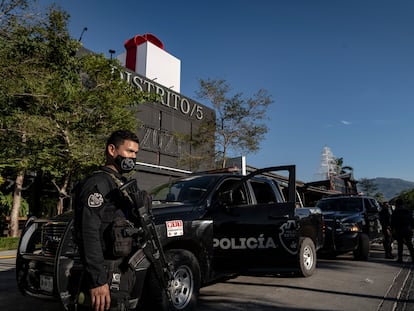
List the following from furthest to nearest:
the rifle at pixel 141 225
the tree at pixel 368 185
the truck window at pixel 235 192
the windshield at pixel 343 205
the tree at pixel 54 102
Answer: the tree at pixel 368 185, the tree at pixel 54 102, the windshield at pixel 343 205, the truck window at pixel 235 192, the rifle at pixel 141 225

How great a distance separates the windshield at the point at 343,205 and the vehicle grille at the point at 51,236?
8.34m

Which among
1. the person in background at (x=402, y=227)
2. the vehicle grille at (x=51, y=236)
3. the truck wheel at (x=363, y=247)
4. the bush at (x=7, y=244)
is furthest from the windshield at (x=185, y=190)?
the bush at (x=7, y=244)

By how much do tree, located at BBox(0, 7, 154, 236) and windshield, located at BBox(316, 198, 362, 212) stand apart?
8307mm

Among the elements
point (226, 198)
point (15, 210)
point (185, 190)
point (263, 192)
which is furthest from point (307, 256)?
point (15, 210)

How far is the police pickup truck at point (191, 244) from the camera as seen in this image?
3164mm

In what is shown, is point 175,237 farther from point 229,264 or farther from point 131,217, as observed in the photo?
point 131,217

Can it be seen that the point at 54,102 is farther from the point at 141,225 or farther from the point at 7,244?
the point at 141,225

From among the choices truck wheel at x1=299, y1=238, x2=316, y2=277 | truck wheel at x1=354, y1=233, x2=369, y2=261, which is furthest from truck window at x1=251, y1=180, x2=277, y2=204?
truck wheel at x1=354, y1=233, x2=369, y2=261

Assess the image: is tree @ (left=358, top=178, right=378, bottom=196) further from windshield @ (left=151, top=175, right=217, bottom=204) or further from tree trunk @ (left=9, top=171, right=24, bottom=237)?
→ windshield @ (left=151, top=175, right=217, bottom=204)

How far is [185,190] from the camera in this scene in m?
5.20

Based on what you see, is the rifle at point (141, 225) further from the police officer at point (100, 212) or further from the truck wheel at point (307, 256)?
the truck wheel at point (307, 256)

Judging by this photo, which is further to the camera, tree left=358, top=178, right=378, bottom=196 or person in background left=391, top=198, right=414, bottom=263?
tree left=358, top=178, right=378, bottom=196

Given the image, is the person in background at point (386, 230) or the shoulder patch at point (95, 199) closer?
the shoulder patch at point (95, 199)

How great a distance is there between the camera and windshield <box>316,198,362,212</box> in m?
10.1
